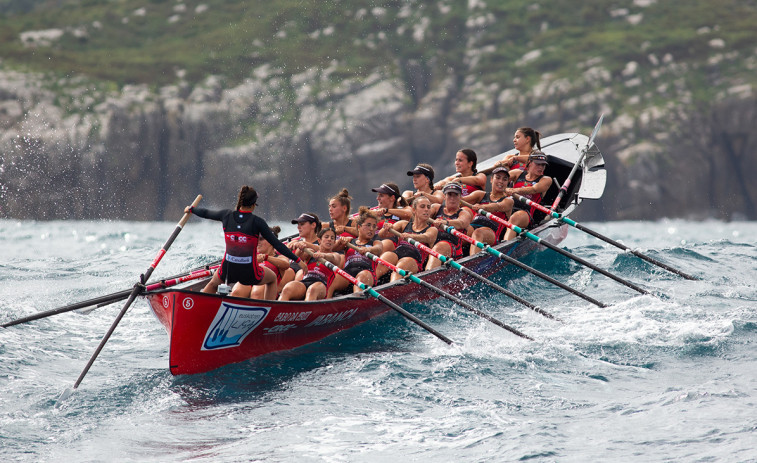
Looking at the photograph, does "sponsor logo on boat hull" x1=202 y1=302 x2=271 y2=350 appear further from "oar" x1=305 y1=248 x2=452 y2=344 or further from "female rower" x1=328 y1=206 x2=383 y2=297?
"female rower" x1=328 y1=206 x2=383 y2=297

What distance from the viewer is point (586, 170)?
18.9m

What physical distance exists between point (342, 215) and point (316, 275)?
5.09ft

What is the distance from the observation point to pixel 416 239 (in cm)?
1404

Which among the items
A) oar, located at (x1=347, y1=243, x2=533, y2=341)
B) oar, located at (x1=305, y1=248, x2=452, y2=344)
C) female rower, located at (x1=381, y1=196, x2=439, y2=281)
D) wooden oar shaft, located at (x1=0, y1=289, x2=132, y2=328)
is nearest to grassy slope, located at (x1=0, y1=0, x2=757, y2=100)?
female rower, located at (x1=381, y1=196, x2=439, y2=281)

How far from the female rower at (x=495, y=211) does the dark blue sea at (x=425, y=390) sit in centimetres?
127

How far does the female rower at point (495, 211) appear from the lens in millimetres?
15375

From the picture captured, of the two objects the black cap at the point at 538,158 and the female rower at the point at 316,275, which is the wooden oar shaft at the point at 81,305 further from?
the black cap at the point at 538,158

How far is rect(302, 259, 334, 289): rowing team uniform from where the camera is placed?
40.7 ft

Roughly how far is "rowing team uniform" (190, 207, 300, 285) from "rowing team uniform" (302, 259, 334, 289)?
56.3 inches

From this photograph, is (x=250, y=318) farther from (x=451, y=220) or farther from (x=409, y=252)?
(x=451, y=220)

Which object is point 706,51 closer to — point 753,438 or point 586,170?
point 586,170

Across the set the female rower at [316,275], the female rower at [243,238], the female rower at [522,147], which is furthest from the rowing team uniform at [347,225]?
the female rower at [522,147]

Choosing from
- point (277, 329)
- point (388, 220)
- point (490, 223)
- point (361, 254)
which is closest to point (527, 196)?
point (490, 223)

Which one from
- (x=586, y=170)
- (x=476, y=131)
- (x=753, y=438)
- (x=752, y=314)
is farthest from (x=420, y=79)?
(x=753, y=438)
